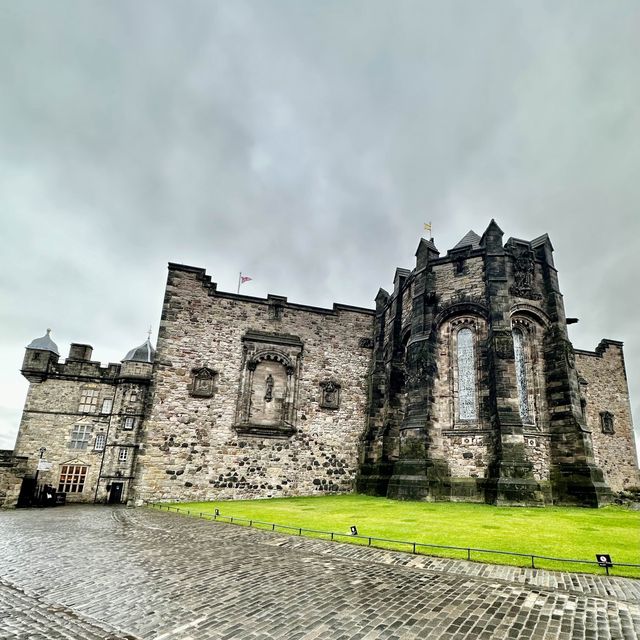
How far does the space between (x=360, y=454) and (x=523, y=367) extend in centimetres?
992

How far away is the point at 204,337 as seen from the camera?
23125mm

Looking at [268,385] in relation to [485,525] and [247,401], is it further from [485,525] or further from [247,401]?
[485,525]

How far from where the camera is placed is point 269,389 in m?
23.4

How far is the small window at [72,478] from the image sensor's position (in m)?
23.8

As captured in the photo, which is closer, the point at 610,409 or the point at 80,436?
the point at 80,436

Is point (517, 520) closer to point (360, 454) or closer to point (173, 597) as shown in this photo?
point (173, 597)

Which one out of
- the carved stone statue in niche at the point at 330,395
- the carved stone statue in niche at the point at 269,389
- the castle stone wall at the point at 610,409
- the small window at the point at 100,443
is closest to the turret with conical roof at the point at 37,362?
the small window at the point at 100,443

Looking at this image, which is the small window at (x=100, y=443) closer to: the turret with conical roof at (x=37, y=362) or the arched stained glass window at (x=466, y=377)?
the turret with conical roof at (x=37, y=362)

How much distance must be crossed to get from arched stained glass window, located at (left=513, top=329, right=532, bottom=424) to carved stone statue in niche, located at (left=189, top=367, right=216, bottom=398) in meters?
14.7

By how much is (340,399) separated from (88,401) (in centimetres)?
1509

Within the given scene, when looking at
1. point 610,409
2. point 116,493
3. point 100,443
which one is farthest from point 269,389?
point 610,409

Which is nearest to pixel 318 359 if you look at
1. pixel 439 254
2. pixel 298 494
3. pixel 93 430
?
pixel 298 494

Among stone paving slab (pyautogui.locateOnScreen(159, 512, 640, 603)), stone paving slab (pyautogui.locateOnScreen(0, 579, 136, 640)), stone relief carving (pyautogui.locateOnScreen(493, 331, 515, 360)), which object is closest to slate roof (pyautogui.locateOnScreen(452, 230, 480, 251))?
stone relief carving (pyautogui.locateOnScreen(493, 331, 515, 360))

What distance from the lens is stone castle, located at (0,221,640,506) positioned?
17.2m
